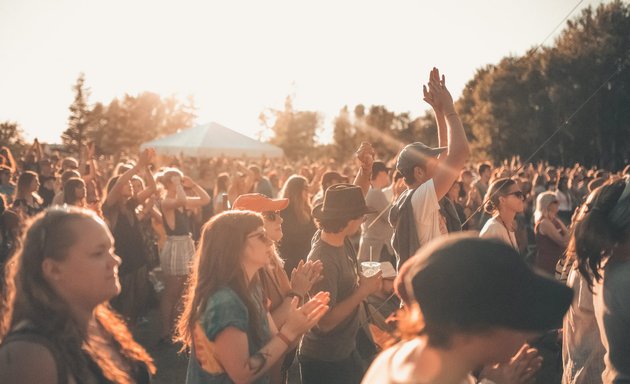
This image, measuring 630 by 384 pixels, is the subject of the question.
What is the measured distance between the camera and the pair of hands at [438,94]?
137 inches

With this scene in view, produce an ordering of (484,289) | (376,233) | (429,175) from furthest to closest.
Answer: (376,233), (429,175), (484,289)

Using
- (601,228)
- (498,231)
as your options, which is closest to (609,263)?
(601,228)

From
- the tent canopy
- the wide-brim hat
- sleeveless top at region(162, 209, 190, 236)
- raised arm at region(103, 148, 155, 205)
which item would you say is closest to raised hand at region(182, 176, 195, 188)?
sleeveless top at region(162, 209, 190, 236)

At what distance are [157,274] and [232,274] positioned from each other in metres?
8.09

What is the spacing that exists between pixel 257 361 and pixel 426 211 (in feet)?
4.95

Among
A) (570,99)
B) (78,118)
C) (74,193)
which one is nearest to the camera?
(74,193)

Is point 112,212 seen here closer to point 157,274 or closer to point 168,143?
→ point 157,274

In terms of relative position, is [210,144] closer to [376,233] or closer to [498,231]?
[376,233]

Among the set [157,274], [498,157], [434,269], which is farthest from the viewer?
[498,157]

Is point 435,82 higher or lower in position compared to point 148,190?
higher

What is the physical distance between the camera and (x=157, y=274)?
1010 centimetres

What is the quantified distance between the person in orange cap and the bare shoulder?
1.45 metres

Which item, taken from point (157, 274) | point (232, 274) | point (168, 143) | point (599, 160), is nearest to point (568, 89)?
point (599, 160)

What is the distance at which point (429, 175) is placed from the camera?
363 centimetres
